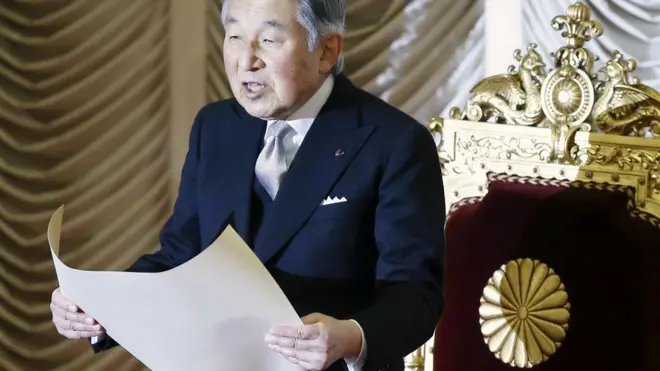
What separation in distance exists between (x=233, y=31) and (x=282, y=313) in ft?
1.02

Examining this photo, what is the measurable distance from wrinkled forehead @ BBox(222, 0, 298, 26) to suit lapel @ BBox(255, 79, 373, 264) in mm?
140

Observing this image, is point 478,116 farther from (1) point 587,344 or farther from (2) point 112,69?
(2) point 112,69

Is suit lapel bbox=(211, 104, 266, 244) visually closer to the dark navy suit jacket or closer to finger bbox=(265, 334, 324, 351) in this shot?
the dark navy suit jacket

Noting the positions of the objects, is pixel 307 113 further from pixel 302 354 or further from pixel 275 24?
pixel 302 354

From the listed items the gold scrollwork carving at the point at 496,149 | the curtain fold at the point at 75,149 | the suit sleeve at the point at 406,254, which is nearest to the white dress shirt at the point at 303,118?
the suit sleeve at the point at 406,254

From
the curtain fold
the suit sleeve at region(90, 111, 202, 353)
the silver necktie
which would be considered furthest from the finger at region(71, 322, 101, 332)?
the curtain fold

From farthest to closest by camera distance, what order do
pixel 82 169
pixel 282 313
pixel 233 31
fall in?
pixel 82 169 → pixel 233 31 → pixel 282 313

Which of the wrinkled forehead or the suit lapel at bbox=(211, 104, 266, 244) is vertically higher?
the wrinkled forehead

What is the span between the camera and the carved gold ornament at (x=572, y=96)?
1.43 meters

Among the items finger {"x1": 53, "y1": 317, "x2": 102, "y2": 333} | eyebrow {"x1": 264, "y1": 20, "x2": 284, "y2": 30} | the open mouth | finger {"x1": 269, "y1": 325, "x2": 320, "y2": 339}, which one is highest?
eyebrow {"x1": 264, "y1": 20, "x2": 284, "y2": 30}

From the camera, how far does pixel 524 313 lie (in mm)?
1489

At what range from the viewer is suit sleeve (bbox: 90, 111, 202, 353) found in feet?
3.60

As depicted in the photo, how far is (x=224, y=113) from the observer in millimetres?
1131

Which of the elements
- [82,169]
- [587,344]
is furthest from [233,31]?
[82,169]
